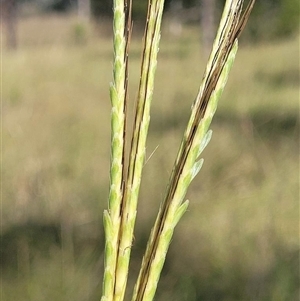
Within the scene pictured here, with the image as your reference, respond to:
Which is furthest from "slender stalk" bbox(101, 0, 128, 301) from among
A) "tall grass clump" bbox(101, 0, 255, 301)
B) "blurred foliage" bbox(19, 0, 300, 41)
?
"blurred foliage" bbox(19, 0, 300, 41)

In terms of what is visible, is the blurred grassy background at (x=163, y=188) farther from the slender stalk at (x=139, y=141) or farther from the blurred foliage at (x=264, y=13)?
the blurred foliage at (x=264, y=13)

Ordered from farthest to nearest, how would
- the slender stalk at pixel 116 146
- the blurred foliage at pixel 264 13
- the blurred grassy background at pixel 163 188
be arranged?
the blurred foliage at pixel 264 13 < the blurred grassy background at pixel 163 188 < the slender stalk at pixel 116 146

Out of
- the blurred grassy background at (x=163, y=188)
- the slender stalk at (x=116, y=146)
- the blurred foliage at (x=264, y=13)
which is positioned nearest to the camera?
the slender stalk at (x=116, y=146)

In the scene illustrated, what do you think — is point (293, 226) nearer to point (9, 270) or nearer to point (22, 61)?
point (9, 270)

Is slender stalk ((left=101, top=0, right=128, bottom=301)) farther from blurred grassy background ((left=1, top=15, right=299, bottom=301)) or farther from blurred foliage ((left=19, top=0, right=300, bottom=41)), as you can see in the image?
blurred foliage ((left=19, top=0, right=300, bottom=41))

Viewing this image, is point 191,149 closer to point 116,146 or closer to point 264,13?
point 116,146

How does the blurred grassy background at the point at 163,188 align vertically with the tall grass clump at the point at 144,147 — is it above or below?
below

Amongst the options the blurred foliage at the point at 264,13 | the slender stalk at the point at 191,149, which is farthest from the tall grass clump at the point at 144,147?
the blurred foliage at the point at 264,13

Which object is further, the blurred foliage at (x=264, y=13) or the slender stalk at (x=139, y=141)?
the blurred foliage at (x=264, y=13)

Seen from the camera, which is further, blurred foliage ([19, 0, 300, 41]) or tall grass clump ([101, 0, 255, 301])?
blurred foliage ([19, 0, 300, 41])
